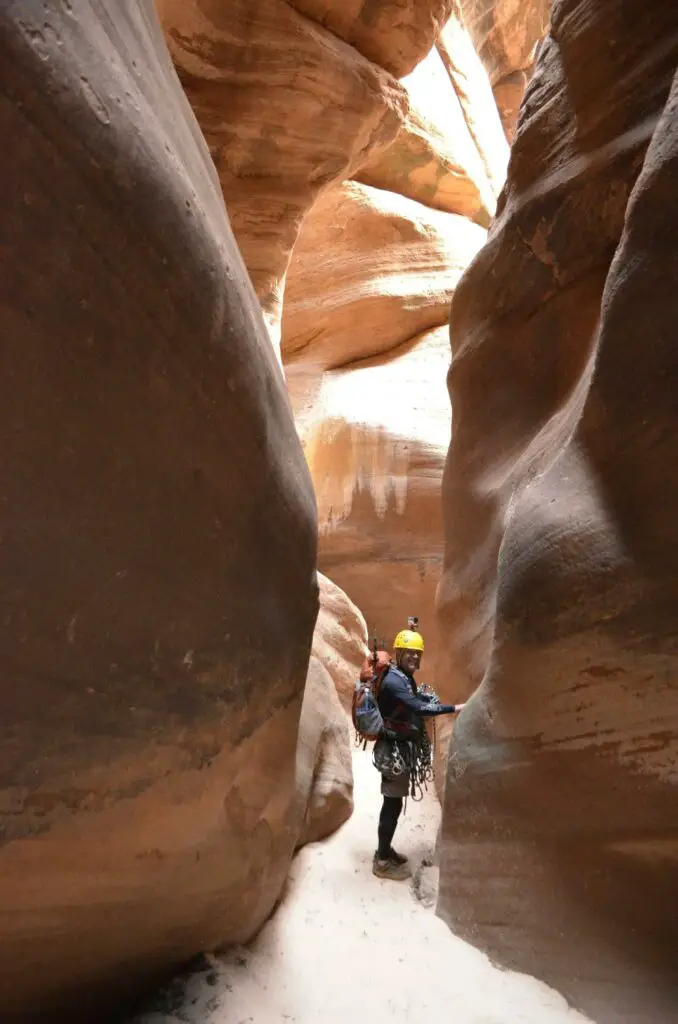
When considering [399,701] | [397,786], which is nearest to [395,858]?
[397,786]

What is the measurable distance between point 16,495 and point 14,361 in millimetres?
234

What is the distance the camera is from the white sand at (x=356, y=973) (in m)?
2.08

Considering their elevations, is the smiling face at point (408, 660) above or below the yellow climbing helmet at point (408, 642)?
below

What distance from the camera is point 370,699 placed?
11.3 feet

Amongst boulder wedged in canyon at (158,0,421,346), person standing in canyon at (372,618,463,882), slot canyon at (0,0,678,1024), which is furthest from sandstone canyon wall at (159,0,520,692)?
person standing in canyon at (372,618,463,882)

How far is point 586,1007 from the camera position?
217cm

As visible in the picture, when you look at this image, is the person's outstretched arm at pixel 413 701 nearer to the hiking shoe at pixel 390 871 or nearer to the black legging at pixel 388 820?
the black legging at pixel 388 820

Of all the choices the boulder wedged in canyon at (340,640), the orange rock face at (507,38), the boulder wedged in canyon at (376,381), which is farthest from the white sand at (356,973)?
the orange rock face at (507,38)

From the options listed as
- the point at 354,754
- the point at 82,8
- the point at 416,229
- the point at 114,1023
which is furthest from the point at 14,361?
the point at 416,229

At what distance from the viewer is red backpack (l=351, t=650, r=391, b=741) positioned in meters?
3.39

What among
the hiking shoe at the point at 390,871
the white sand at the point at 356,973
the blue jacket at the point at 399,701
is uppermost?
the blue jacket at the point at 399,701

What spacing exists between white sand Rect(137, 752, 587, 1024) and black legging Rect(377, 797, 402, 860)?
0.17 m

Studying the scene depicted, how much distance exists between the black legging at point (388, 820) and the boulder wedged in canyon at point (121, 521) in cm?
128

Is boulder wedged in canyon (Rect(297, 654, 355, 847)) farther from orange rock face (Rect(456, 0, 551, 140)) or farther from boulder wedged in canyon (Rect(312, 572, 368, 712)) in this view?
orange rock face (Rect(456, 0, 551, 140))
